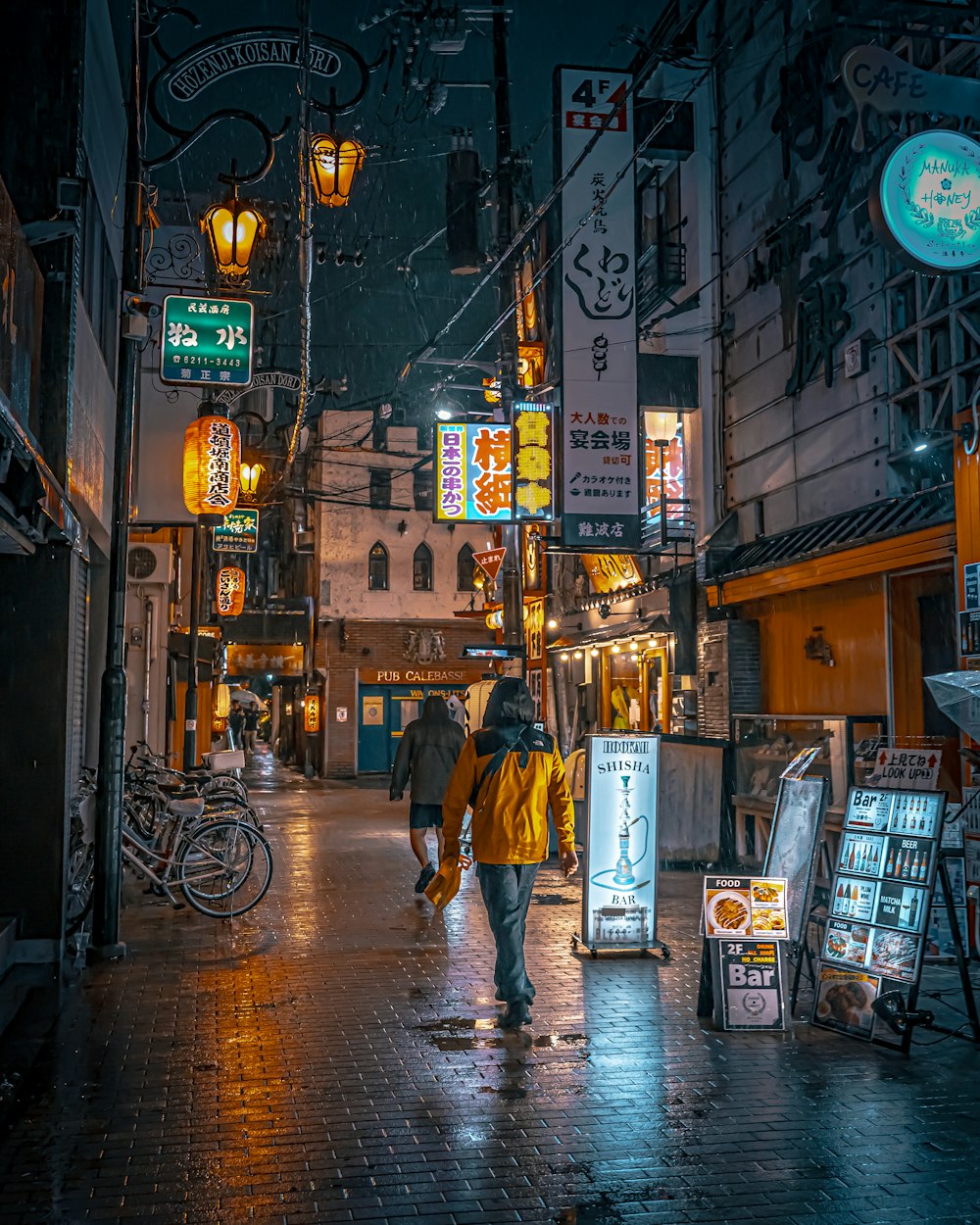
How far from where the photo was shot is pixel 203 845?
36.5 feet

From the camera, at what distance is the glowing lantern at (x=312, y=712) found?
39.6 meters

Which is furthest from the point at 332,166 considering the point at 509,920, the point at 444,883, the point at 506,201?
the point at 509,920

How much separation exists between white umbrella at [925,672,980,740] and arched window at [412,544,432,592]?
3247 cm

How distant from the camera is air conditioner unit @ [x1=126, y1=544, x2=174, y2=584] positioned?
72.4 ft

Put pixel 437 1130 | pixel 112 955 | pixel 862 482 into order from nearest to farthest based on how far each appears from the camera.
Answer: pixel 437 1130 → pixel 112 955 → pixel 862 482

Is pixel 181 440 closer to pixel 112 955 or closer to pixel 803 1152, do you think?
pixel 112 955

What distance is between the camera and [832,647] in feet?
46.3

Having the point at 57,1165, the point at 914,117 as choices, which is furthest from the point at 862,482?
the point at 57,1165

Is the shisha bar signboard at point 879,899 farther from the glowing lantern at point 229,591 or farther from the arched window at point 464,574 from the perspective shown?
the arched window at point 464,574

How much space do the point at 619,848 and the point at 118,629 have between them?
464 centimetres

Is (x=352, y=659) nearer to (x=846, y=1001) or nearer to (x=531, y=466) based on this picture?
(x=531, y=466)

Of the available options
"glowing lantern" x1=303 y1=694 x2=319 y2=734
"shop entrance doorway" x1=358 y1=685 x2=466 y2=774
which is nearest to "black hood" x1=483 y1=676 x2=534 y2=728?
"shop entrance doorway" x1=358 y1=685 x2=466 y2=774

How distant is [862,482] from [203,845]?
8439 millimetres

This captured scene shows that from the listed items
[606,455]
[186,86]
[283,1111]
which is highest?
[186,86]
